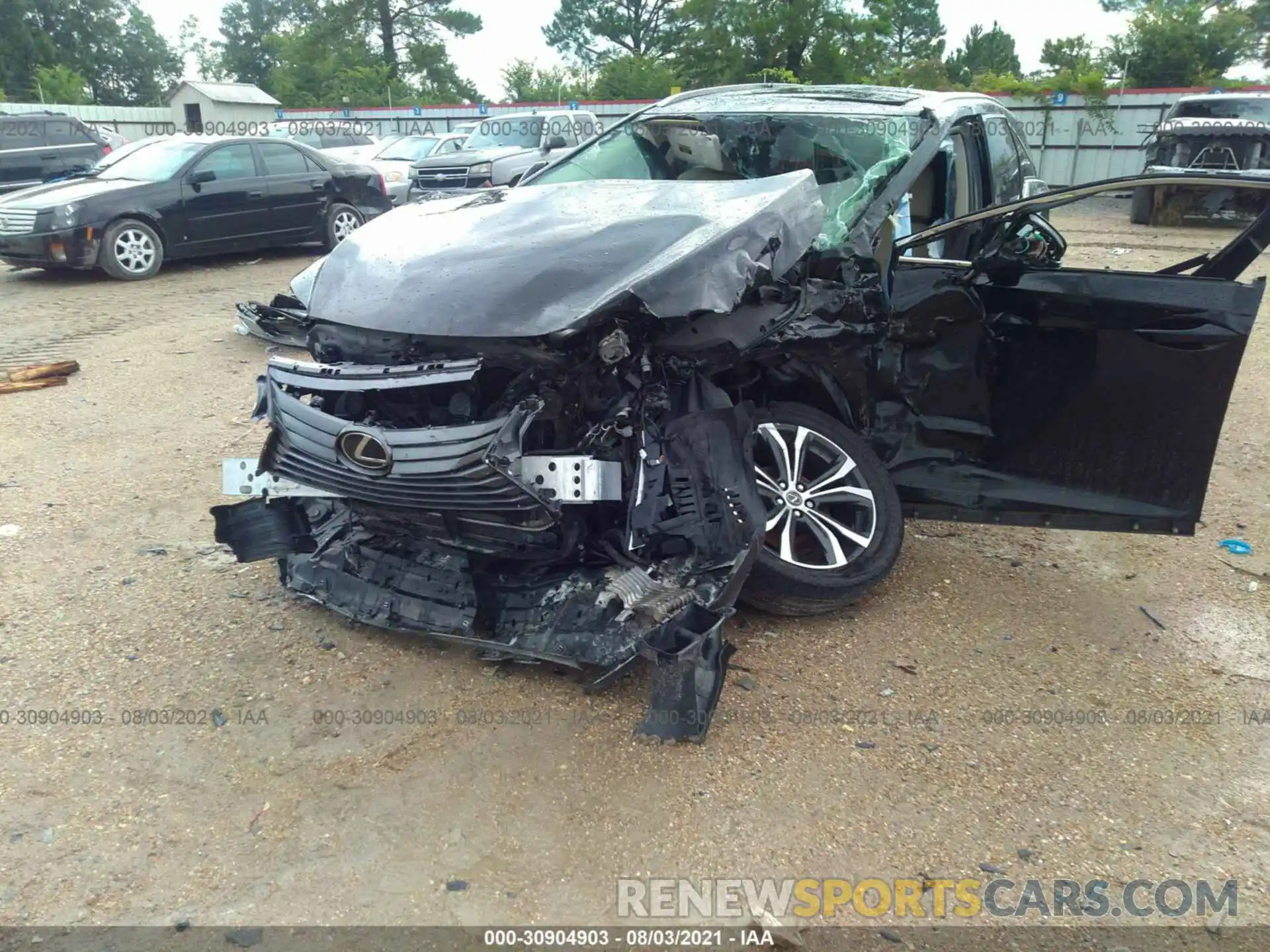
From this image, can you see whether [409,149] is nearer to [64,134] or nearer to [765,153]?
[64,134]

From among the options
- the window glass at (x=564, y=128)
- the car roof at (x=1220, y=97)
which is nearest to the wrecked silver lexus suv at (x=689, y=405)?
the window glass at (x=564, y=128)

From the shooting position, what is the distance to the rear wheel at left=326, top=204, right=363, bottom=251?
11.7 meters

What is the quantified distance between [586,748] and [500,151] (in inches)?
531

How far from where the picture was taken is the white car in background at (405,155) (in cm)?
1447

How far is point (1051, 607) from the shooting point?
3730mm

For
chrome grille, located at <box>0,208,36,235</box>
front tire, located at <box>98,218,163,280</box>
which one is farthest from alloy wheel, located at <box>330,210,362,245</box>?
chrome grille, located at <box>0,208,36,235</box>

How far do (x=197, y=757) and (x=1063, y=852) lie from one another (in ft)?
8.07

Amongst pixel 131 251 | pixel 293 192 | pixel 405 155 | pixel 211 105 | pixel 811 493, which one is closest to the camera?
pixel 811 493

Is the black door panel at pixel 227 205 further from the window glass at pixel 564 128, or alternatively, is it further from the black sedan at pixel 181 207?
the window glass at pixel 564 128

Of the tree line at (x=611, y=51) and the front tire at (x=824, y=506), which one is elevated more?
the tree line at (x=611, y=51)

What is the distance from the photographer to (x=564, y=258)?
301 cm

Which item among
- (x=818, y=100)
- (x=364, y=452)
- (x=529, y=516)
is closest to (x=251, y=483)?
(x=364, y=452)

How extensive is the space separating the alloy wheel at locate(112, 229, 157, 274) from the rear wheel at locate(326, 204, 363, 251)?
6.99 feet

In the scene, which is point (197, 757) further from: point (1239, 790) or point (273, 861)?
point (1239, 790)
